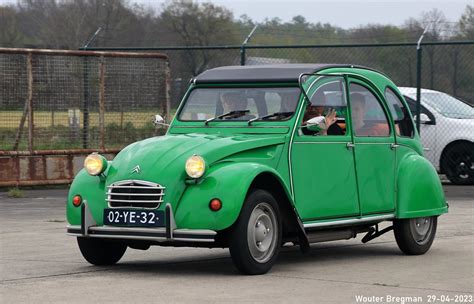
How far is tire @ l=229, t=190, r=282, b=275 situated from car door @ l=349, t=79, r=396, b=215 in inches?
54.0

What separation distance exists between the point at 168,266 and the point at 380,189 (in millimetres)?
2175

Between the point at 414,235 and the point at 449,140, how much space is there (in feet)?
29.4

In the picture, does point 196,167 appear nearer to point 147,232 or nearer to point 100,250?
point 147,232

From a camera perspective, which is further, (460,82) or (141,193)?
(460,82)

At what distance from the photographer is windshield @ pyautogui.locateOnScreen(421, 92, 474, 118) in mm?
20016

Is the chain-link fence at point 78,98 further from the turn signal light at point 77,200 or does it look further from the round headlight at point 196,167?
the round headlight at point 196,167

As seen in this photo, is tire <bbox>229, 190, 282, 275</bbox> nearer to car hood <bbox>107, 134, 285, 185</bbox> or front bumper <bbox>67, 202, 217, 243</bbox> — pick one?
front bumper <bbox>67, 202, 217, 243</bbox>

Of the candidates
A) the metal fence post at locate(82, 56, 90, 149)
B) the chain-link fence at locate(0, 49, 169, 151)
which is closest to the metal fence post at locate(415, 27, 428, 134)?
the chain-link fence at locate(0, 49, 169, 151)

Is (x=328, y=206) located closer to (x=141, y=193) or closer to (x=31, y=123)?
(x=141, y=193)

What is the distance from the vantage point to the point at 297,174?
32.2ft

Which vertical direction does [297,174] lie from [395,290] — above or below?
above

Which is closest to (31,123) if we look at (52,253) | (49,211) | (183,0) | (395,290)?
(49,211)

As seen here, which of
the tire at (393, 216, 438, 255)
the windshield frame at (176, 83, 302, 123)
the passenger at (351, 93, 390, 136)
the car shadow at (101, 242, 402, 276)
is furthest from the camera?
the tire at (393, 216, 438, 255)

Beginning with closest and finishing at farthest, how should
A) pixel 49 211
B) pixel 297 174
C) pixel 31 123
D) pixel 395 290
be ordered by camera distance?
pixel 395 290 → pixel 297 174 → pixel 49 211 → pixel 31 123
